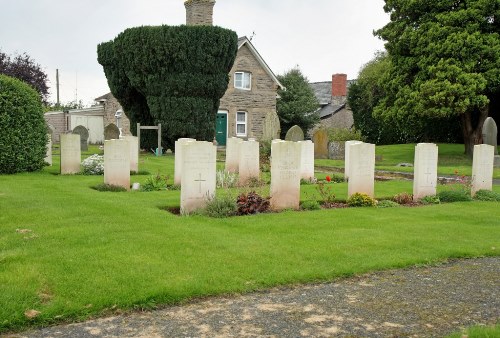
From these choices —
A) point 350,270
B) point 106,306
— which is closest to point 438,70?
point 350,270

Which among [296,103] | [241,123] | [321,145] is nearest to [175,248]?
[321,145]

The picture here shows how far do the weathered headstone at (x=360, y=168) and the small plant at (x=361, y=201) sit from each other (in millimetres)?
373

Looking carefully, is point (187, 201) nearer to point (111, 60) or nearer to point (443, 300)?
point (443, 300)

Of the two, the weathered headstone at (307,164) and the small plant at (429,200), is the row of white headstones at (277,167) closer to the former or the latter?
the weathered headstone at (307,164)

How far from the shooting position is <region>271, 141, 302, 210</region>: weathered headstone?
410 inches

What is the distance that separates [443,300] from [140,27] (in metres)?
24.8

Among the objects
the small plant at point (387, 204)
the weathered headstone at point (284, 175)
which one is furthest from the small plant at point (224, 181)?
the small plant at point (387, 204)

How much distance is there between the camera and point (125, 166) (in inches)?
508

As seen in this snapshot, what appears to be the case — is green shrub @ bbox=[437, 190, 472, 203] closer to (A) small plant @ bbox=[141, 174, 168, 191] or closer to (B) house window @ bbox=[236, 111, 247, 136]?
(A) small plant @ bbox=[141, 174, 168, 191]

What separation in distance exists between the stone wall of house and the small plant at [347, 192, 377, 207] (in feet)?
82.8

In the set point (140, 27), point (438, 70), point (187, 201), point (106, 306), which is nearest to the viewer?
point (106, 306)

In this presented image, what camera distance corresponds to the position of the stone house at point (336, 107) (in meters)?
49.6

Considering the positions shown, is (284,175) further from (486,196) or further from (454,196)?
(486,196)

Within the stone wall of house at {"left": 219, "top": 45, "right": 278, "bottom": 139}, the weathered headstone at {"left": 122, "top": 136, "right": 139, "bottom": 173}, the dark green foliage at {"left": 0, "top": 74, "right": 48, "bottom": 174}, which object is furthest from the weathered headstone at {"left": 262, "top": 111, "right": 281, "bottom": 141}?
the dark green foliage at {"left": 0, "top": 74, "right": 48, "bottom": 174}
